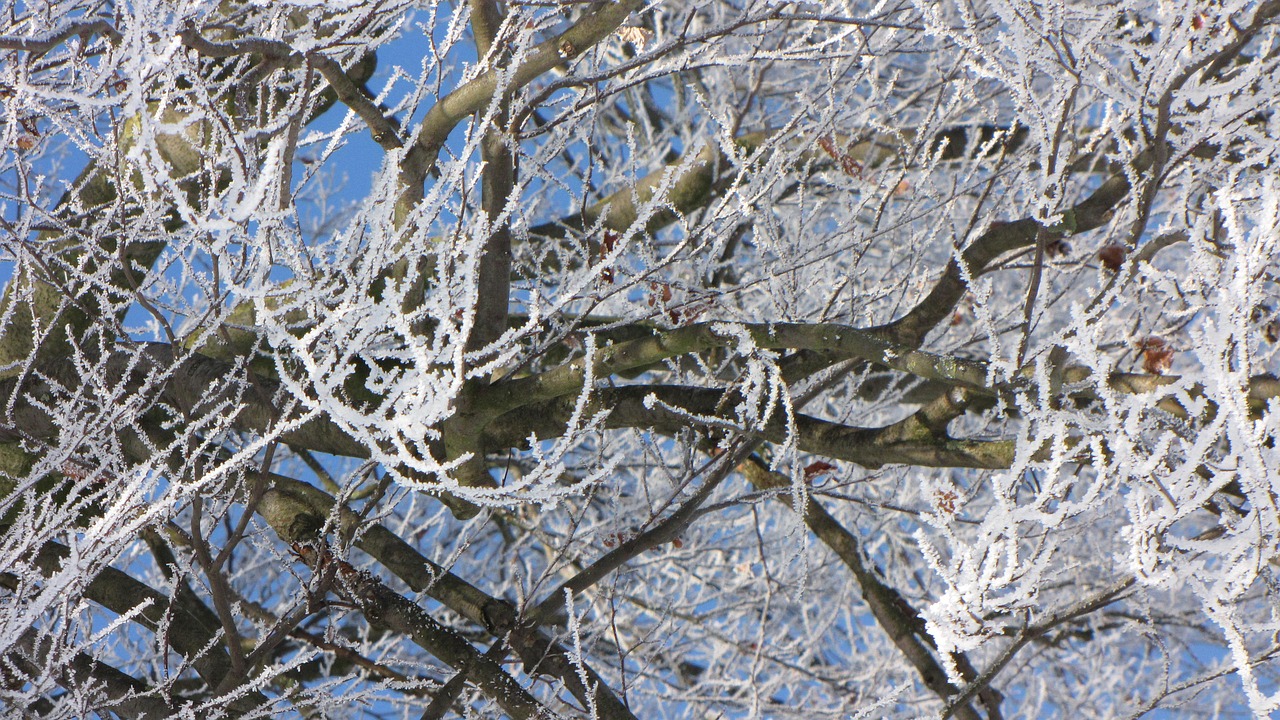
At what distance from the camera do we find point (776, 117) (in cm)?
528

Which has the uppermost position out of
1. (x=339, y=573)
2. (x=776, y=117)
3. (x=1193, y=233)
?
(x=776, y=117)

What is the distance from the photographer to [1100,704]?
648cm

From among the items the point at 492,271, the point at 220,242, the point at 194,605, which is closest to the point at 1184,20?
the point at 492,271

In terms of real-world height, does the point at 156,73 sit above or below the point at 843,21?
above

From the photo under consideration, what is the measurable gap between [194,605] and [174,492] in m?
2.10

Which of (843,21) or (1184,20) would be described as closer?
(1184,20)

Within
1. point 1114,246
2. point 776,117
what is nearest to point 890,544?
point 776,117

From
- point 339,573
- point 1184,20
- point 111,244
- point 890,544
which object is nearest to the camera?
point 1184,20

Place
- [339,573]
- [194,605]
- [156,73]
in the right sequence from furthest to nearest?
[194,605] < [339,573] < [156,73]

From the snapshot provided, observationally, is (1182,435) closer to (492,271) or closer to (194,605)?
(492,271)

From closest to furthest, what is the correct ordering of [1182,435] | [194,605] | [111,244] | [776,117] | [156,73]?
1. [156,73]
2. [1182,435]
3. [111,244]
4. [194,605]
5. [776,117]

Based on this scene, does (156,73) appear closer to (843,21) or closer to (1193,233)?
(843,21)

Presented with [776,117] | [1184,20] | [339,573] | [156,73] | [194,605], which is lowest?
[1184,20]

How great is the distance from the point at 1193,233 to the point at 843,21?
98cm
